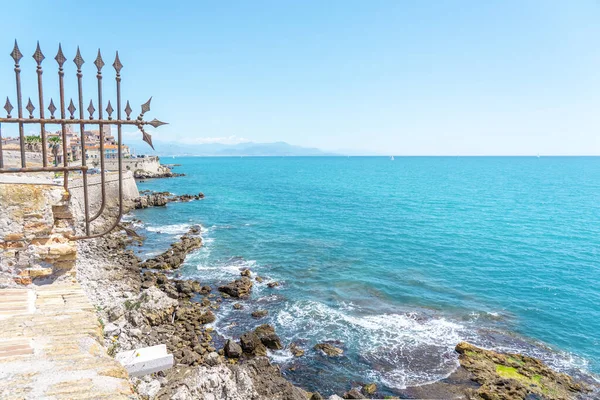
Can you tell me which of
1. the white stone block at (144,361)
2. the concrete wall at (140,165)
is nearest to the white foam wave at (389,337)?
the white stone block at (144,361)

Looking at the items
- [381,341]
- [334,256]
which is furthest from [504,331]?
[334,256]

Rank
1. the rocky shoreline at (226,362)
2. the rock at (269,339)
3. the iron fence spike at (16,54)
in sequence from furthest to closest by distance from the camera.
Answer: the rock at (269,339), the rocky shoreline at (226,362), the iron fence spike at (16,54)

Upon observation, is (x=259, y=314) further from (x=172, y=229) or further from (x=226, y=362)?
(x=172, y=229)

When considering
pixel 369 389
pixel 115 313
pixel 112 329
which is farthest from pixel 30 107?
pixel 369 389

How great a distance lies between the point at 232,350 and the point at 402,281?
1398cm

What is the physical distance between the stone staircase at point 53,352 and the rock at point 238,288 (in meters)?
17.1

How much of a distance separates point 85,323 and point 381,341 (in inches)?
609

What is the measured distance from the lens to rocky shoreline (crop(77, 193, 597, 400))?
1273 cm

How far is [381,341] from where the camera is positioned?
58.6ft

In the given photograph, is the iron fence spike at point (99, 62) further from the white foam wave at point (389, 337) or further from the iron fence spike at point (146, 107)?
the white foam wave at point (389, 337)

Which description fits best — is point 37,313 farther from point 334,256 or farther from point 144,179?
point 144,179

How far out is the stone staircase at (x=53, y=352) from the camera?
367cm

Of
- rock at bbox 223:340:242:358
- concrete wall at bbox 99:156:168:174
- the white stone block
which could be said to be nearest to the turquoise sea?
rock at bbox 223:340:242:358

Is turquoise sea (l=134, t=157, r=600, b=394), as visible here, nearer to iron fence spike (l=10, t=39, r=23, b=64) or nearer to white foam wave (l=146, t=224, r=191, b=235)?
white foam wave (l=146, t=224, r=191, b=235)
